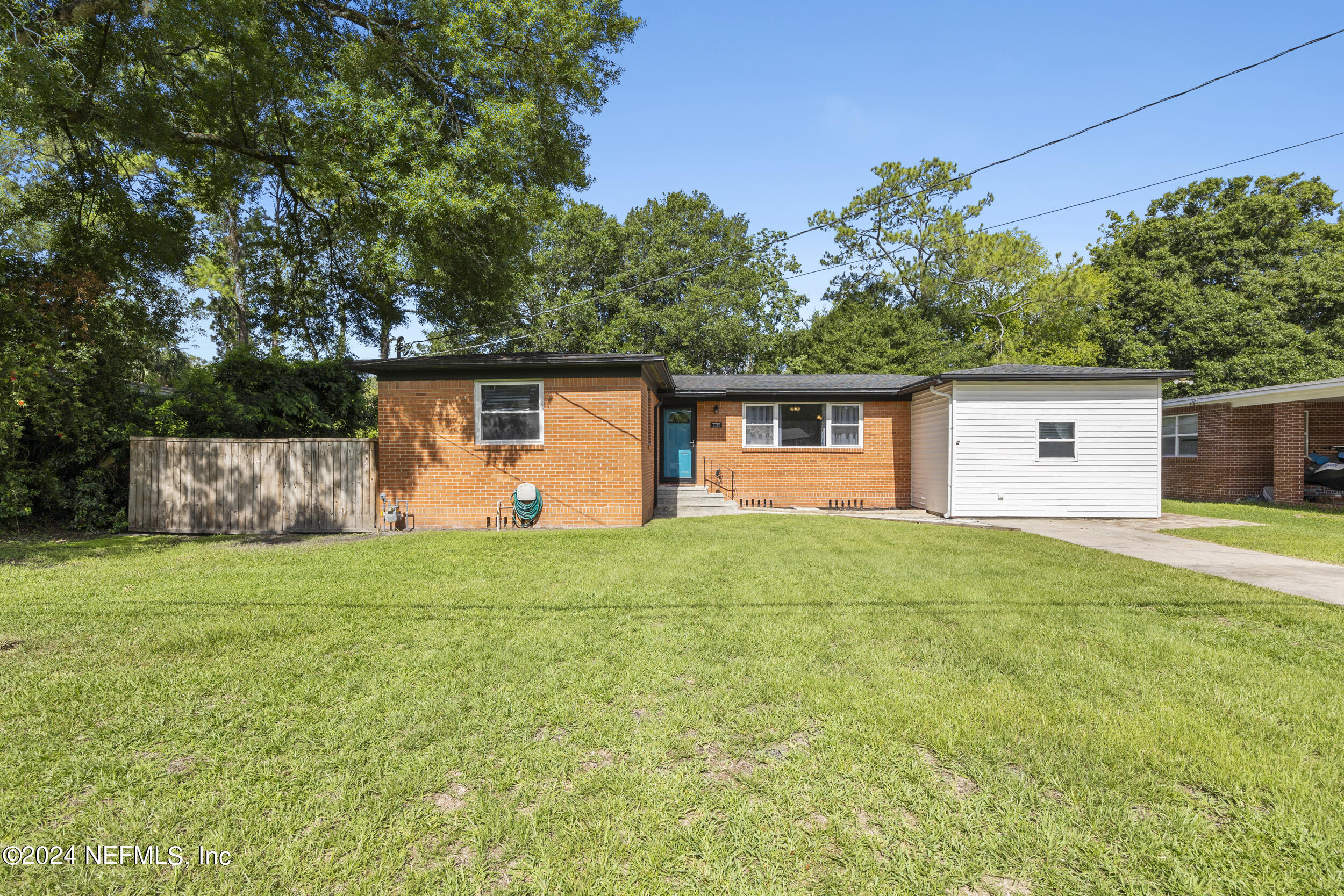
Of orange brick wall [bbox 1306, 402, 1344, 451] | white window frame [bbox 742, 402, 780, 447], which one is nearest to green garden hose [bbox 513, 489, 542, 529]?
white window frame [bbox 742, 402, 780, 447]

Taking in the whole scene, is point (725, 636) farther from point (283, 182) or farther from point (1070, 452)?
point (283, 182)

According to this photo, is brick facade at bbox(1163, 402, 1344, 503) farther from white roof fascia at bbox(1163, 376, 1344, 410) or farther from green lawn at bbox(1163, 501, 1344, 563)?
green lawn at bbox(1163, 501, 1344, 563)

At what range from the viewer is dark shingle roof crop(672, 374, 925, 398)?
13961mm

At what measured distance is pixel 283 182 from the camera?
40.6ft

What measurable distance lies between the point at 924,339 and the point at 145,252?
27737mm

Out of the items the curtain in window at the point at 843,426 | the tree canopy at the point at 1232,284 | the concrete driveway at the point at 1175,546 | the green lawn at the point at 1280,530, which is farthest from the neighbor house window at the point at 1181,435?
the curtain in window at the point at 843,426

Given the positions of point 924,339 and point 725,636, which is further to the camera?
point 924,339

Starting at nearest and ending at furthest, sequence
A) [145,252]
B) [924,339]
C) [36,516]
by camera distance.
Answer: [36,516], [145,252], [924,339]

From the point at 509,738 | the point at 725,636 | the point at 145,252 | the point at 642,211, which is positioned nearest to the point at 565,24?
the point at 145,252

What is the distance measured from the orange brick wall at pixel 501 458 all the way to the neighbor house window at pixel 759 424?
14.0ft

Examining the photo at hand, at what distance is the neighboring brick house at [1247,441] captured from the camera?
48.2ft

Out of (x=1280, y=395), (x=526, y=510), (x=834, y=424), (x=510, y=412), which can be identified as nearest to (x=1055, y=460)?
(x=834, y=424)

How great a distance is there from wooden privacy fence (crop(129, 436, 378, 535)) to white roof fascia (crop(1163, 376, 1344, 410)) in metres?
20.2

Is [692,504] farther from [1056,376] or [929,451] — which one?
[1056,376]
